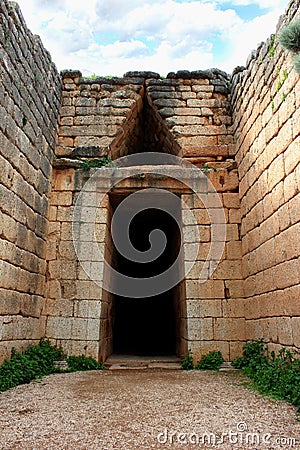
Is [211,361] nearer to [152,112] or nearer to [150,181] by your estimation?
[150,181]

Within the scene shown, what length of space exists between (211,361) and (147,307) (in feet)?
15.9

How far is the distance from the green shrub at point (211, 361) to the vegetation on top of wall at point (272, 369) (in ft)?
0.76

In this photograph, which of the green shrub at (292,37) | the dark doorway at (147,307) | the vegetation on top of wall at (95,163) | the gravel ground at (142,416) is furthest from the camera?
the dark doorway at (147,307)

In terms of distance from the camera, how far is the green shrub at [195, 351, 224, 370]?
5.45m

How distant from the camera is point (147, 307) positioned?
10.2 m

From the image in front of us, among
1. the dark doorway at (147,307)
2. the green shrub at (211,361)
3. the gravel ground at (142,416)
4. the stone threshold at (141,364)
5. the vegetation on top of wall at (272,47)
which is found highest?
the vegetation on top of wall at (272,47)

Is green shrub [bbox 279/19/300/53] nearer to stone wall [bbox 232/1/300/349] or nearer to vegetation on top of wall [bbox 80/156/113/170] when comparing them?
stone wall [bbox 232/1/300/349]

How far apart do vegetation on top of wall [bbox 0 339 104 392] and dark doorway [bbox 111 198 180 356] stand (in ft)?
8.16

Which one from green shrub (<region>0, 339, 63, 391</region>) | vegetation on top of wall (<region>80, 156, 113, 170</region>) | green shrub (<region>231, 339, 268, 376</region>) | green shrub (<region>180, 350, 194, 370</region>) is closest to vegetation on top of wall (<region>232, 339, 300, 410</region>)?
green shrub (<region>231, 339, 268, 376</region>)

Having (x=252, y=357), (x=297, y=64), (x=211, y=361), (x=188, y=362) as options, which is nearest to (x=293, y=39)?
(x=297, y=64)

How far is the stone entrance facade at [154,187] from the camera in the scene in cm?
452

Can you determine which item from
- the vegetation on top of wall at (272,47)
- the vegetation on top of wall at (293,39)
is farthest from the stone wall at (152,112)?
the vegetation on top of wall at (293,39)

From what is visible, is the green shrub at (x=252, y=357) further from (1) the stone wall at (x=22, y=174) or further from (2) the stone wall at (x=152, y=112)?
(2) the stone wall at (x=152, y=112)

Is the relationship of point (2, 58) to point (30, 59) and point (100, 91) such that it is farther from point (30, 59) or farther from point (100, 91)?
point (100, 91)
